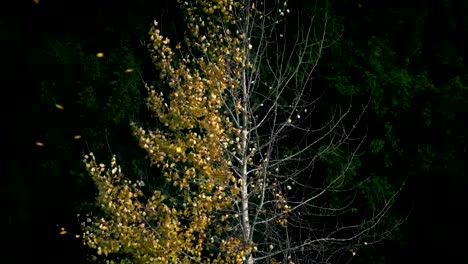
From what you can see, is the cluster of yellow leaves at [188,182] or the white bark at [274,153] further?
the white bark at [274,153]

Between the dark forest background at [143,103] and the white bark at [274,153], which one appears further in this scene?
the dark forest background at [143,103]

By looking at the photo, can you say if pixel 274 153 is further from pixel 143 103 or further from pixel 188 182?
pixel 188 182

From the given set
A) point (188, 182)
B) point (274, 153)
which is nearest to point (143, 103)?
point (274, 153)

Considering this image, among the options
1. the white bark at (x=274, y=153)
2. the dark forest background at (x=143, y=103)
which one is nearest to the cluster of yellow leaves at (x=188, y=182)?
the white bark at (x=274, y=153)

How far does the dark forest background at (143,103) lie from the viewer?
11.4 meters

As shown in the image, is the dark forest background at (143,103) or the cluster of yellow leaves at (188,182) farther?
the dark forest background at (143,103)

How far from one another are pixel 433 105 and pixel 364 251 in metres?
2.66

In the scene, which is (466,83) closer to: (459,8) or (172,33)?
(459,8)

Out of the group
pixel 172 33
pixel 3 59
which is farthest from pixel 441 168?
pixel 3 59

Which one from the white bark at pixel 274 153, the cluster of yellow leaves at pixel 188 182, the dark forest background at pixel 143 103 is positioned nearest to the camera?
the cluster of yellow leaves at pixel 188 182

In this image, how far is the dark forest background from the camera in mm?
11383

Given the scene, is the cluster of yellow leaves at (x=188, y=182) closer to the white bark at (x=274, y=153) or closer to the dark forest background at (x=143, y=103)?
the white bark at (x=274, y=153)

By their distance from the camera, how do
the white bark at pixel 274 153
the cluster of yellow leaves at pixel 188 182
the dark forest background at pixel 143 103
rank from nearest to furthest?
1. the cluster of yellow leaves at pixel 188 182
2. the white bark at pixel 274 153
3. the dark forest background at pixel 143 103

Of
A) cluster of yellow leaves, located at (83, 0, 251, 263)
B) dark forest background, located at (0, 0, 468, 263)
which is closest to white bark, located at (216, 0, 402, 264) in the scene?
cluster of yellow leaves, located at (83, 0, 251, 263)
